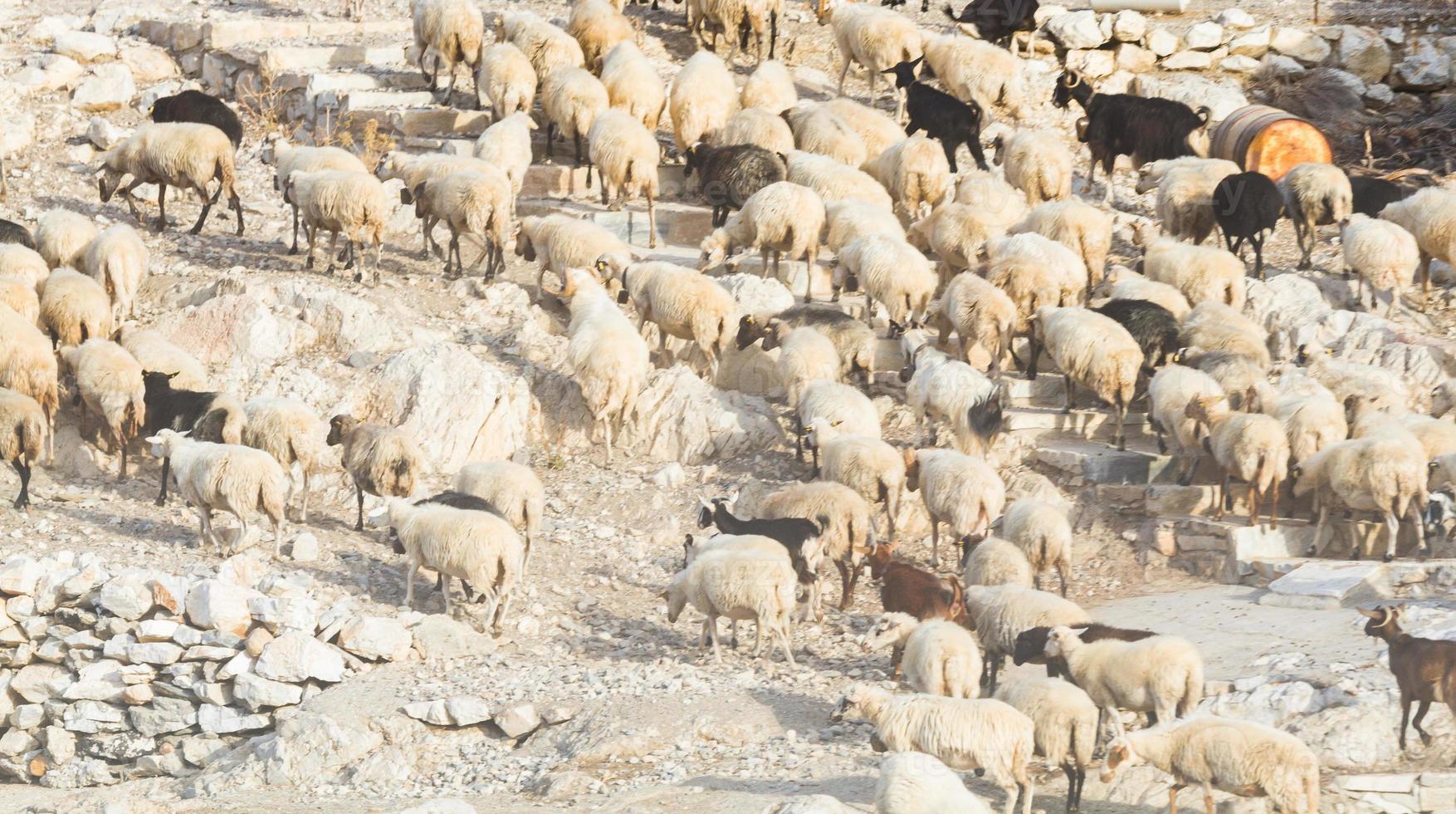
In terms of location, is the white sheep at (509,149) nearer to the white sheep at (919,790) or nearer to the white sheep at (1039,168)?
the white sheep at (1039,168)

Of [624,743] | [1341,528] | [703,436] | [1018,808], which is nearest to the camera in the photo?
[1018,808]

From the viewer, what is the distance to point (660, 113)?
1848 centimetres

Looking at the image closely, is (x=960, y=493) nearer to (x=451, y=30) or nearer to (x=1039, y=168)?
(x=1039, y=168)

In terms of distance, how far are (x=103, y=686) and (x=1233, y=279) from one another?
10.2 meters

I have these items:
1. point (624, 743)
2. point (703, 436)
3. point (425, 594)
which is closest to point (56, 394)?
point (425, 594)

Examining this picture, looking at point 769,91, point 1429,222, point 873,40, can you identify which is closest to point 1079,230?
point 1429,222

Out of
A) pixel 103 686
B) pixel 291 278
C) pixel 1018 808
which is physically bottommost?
pixel 103 686

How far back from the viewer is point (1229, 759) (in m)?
8.34

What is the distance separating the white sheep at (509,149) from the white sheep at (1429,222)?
8.50 metres

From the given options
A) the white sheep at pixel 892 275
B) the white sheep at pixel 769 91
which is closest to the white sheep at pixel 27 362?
the white sheep at pixel 892 275

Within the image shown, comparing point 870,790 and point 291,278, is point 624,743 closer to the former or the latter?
point 870,790

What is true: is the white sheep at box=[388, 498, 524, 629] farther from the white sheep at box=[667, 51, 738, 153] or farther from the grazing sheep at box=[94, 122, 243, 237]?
the white sheep at box=[667, 51, 738, 153]

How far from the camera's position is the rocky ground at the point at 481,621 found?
31.7ft

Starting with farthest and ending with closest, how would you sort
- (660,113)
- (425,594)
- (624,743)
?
(660,113)
(425,594)
(624,743)
